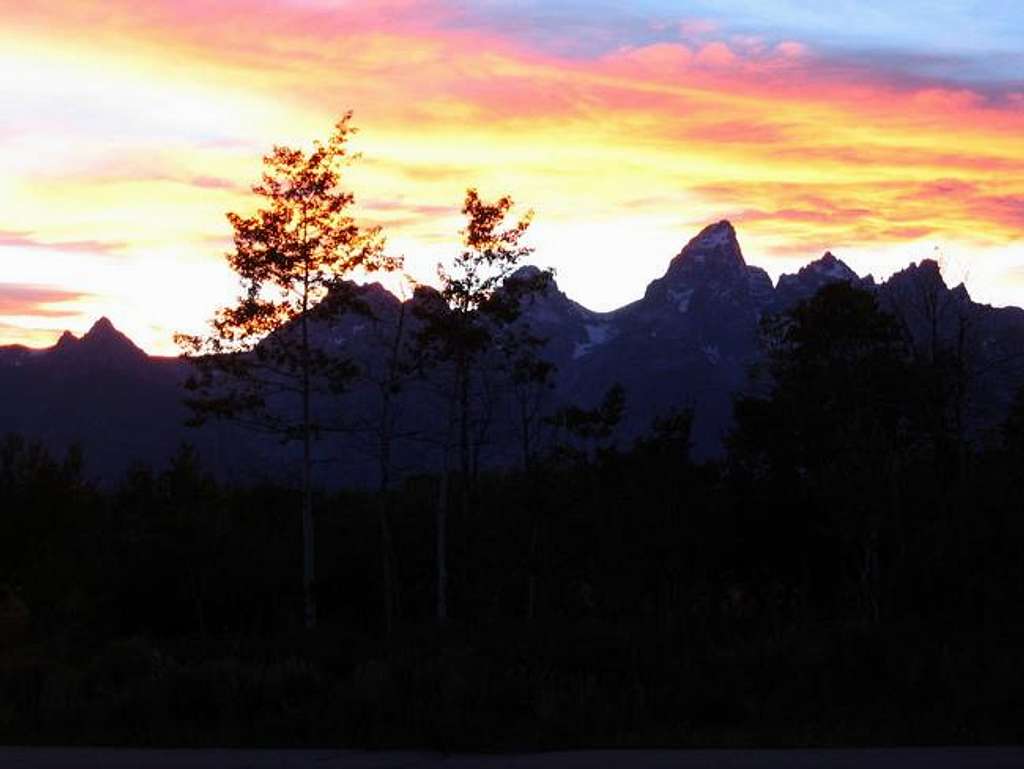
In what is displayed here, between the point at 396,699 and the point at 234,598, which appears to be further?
the point at 234,598

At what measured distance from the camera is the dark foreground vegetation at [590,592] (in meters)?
14.8

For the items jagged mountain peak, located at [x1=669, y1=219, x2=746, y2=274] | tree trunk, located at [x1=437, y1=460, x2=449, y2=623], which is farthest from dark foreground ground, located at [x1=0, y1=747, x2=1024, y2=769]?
jagged mountain peak, located at [x1=669, y1=219, x2=746, y2=274]

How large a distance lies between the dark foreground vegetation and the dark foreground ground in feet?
2.53

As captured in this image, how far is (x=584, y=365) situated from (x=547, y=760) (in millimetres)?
119202

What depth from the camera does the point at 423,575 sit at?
3650 centimetres

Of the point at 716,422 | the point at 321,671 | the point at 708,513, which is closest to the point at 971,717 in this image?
the point at 321,671

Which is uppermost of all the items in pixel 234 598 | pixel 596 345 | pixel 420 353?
pixel 596 345

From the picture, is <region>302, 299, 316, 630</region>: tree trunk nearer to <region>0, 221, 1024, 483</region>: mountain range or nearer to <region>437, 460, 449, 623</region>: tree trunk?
<region>0, 221, 1024, 483</region>: mountain range

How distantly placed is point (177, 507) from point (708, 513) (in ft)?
45.6

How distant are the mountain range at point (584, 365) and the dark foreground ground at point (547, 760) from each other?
19.5 meters

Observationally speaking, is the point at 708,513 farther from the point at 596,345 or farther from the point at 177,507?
the point at 596,345

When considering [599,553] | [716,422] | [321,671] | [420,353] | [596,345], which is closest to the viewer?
[321,671]

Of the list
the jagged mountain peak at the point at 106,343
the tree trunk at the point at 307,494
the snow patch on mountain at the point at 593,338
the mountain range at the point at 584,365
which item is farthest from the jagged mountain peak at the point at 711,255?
the tree trunk at the point at 307,494

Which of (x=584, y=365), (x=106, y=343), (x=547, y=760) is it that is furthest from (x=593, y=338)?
(x=547, y=760)
